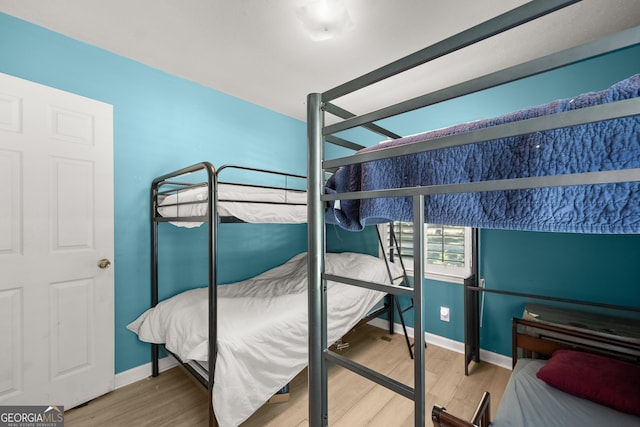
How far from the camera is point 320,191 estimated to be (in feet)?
3.23

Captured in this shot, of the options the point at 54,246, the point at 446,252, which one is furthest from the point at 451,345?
the point at 54,246

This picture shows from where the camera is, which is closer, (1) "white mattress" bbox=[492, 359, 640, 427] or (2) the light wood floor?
(1) "white mattress" bbox=[492, 359, 640, 427]

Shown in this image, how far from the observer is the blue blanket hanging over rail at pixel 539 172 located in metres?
0.54

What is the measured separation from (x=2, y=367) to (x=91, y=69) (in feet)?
6.35

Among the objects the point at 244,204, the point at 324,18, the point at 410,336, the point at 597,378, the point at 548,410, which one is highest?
the point at 324,18

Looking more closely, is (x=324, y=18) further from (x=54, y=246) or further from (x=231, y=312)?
(x=54, y=246)

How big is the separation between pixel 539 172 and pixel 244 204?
149 cm

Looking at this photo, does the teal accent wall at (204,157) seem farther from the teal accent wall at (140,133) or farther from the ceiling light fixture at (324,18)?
the ceiling light fixture at (324,18)

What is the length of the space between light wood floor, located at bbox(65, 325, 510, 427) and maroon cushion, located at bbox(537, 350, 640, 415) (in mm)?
619

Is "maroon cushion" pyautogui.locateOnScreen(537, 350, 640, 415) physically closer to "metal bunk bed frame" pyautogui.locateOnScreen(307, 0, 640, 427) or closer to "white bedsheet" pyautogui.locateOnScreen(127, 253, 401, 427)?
"metal bunk bed frame" pyautogui.locateOnScreen(307, 0, 640, 427)

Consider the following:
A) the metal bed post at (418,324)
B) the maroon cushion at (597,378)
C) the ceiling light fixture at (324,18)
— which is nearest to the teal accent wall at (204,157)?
the maroon cushion at (597,378)

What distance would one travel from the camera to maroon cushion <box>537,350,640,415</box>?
3.71 ft

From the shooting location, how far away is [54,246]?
1.67 metres

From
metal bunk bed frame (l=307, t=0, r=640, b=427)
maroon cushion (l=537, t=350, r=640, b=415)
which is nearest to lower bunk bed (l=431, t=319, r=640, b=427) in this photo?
maroon cushion (l=537, t=350, r=640, b=415)
